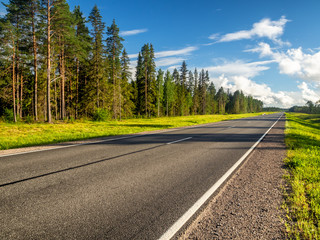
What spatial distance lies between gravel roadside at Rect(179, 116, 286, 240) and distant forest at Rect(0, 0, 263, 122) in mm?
20815

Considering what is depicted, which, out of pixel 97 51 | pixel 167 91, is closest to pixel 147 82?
pixel 167 91

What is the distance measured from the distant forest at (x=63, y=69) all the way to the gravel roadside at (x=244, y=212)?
20815mm

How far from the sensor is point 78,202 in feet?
10.3

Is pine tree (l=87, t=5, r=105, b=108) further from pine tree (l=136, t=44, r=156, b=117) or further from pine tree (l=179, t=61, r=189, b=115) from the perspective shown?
pine tree (l=179, t=61, r=189, b=115)

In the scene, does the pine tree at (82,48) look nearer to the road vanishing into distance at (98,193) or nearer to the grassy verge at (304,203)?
the road vanishing into distance at (98,193)

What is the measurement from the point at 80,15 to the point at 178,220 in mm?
39088

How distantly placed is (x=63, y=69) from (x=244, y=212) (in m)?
29.5

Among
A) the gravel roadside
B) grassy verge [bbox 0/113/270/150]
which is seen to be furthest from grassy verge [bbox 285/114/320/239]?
grassy verge [bbox 0/113/270/150]

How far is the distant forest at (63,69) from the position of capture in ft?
67.7

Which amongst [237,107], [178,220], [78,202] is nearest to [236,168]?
[178,220]

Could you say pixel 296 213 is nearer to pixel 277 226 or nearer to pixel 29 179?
pixel 277 226

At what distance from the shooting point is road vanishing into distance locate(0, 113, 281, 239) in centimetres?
245

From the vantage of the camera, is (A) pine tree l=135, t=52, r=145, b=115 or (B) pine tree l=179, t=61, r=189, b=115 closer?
(A) pine tree l=135, t=52, r=145, b=115

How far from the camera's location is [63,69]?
26219 mm
